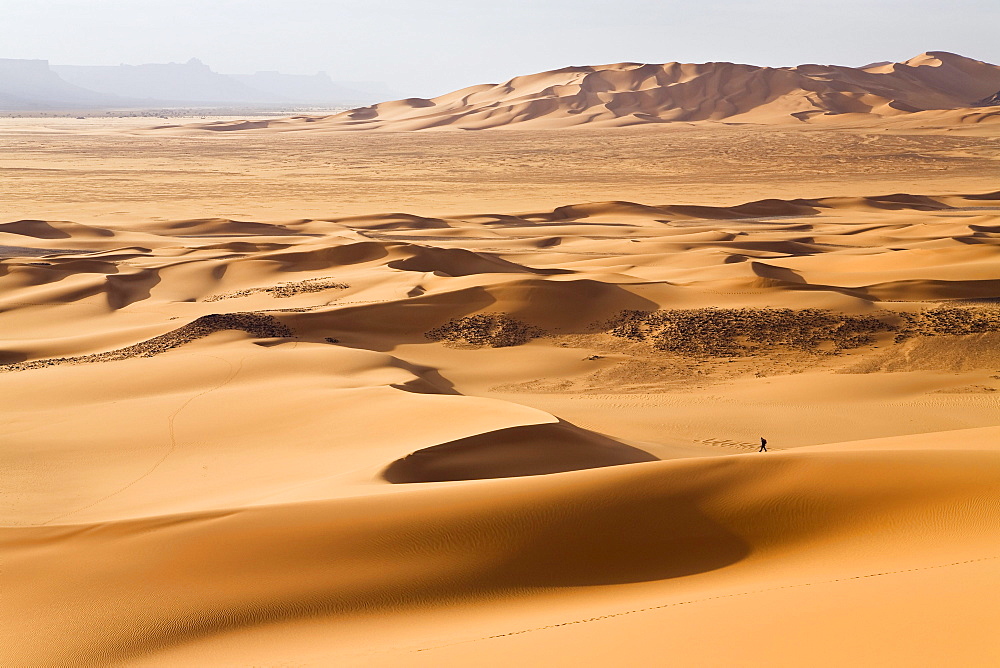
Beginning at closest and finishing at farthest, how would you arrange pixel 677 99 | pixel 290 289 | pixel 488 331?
pixel 488 331
pixel 290 289
pixel 677 99

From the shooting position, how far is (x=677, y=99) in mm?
89250

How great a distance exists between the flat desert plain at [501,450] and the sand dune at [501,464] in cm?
3

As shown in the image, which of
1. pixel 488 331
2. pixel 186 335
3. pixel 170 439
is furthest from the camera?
pixel 488 331

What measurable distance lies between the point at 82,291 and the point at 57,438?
379 inches

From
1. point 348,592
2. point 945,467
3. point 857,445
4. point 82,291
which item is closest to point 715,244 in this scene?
point 82,291

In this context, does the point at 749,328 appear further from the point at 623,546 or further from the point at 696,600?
the point at 696,600

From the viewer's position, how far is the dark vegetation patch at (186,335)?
39.1ft

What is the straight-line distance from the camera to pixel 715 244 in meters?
22.7

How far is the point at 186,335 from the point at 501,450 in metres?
6.85

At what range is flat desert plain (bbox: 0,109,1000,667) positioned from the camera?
13.9 ft

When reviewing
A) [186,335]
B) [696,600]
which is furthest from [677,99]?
[696,600]

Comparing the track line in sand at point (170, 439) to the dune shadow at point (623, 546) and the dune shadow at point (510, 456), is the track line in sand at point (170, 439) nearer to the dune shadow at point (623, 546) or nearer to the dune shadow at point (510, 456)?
the dune shadow at point (510, 456)

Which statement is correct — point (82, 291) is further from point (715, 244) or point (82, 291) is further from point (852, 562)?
point (852, 562)

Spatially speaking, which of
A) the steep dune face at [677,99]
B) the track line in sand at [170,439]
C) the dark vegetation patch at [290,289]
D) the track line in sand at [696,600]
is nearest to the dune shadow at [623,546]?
the track line in sand at [696,600]
